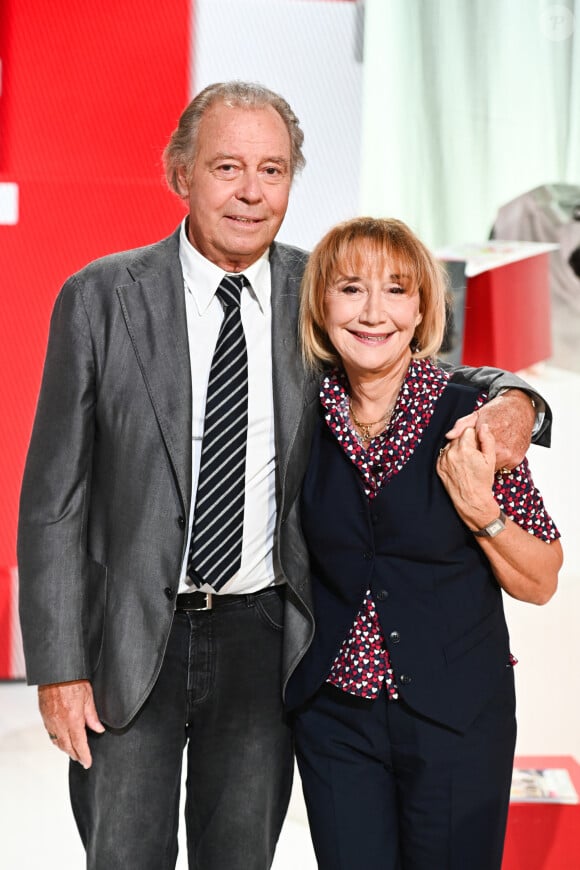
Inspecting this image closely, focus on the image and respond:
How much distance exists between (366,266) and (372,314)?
0.32 ft

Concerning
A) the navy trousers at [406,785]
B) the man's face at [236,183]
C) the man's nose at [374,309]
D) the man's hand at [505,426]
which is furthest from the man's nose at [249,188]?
the navy trousers at [406,785]

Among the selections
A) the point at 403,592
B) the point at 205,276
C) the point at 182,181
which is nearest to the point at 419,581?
the point at 403,592

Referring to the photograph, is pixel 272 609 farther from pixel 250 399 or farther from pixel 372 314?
pixel 372 314

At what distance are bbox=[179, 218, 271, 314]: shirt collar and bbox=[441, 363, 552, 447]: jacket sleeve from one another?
381 millimetres

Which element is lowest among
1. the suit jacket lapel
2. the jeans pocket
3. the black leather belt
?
the jeans pocket

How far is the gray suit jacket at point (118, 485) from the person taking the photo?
1746mm

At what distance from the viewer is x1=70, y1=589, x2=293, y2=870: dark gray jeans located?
183 centimetres

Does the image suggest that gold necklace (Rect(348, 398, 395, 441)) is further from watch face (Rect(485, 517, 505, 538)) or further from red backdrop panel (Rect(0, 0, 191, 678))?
red backdrop panel (Rect(0, 0, 191, 678))

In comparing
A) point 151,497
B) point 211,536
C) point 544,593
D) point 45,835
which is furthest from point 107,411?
point 45,835

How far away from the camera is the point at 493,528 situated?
5.39 ft

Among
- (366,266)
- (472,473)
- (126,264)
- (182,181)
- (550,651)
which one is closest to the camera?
(472,473)

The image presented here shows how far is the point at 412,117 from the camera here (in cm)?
305

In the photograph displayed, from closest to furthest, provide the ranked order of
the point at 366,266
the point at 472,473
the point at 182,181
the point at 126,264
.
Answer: the point at 472,473 → the point at 366,266 → the point at 126,264 → the point at 182,181

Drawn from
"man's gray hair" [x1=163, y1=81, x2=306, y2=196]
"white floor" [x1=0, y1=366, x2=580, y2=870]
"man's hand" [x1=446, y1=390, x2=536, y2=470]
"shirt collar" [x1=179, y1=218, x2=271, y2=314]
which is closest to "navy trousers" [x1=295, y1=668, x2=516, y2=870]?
"man's hand" [x1=446, y1=390, x2=536, y2=470]
